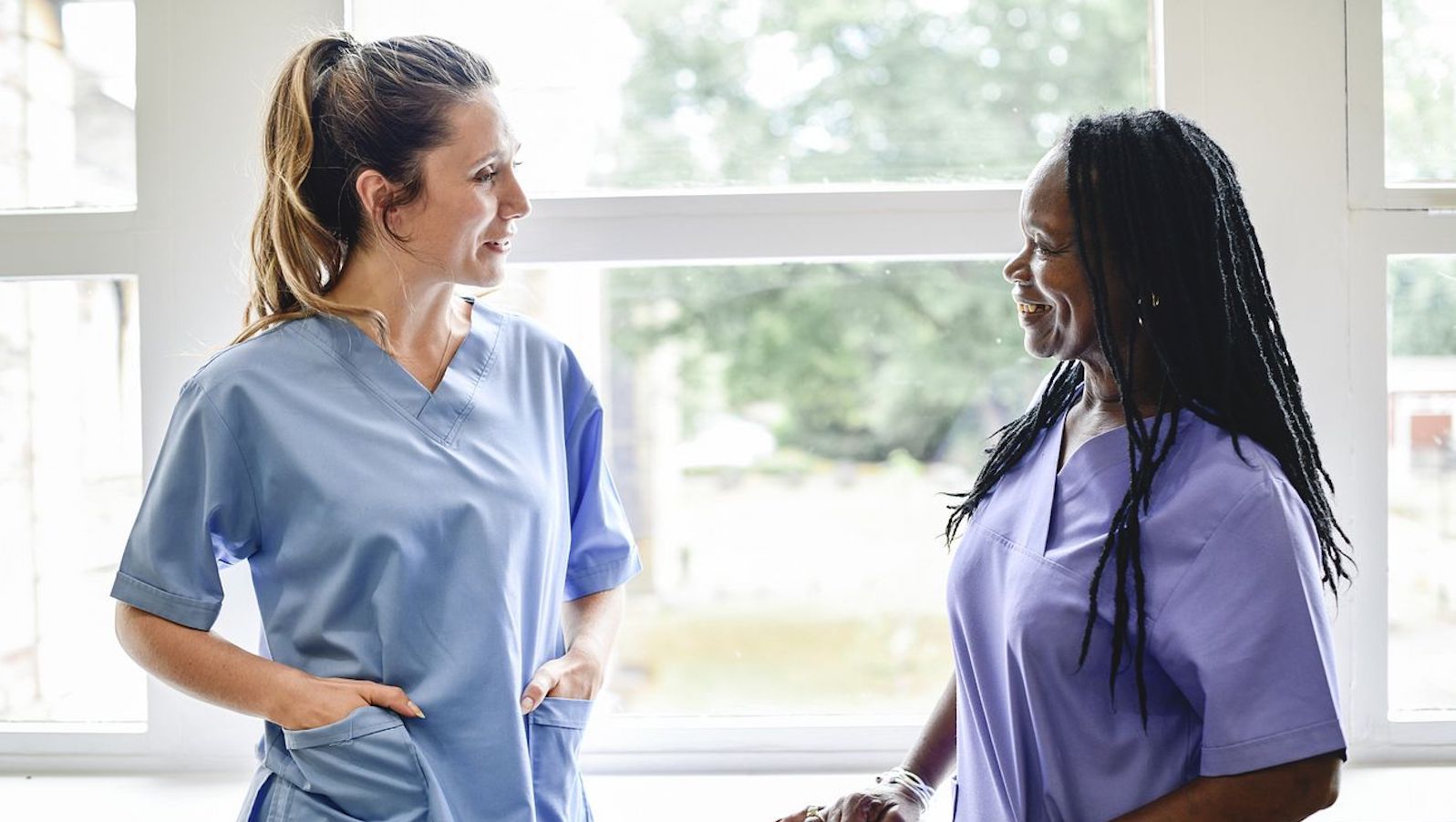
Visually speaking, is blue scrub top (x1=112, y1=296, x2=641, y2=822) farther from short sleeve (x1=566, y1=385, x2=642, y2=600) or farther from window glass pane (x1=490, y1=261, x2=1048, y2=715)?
window glass pane (x1=490, y1=261, x2=1048, y2=715)

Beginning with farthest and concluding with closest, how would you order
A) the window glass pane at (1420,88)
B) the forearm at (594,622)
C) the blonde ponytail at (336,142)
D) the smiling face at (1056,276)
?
the window glass pane at (1420,88)
the forearm at (594,622)
the blonde ponytail at (336,142)
the smiling face at (1056,276)

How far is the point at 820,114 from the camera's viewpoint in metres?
1.52

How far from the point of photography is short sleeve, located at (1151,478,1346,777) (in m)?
0.83

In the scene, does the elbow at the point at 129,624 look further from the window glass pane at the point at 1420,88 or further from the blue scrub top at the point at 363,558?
the window glass pane at the point at 1420,88

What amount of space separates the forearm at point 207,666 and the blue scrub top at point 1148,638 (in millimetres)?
646

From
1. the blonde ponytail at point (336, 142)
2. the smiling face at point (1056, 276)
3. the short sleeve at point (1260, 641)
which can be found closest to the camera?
the short sleeve at point (1260, 641)

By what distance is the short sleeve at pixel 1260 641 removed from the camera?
2.73 feet

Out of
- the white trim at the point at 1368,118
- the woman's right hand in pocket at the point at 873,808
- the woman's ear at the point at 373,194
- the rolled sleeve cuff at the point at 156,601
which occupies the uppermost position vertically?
the white trim at the point at 1368,118

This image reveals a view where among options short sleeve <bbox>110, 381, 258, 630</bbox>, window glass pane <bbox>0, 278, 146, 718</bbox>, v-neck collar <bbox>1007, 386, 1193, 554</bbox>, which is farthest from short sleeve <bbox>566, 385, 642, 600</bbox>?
window glass pane <bbox>0, 278, 146, 718</bbox>

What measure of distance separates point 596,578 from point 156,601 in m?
0.44

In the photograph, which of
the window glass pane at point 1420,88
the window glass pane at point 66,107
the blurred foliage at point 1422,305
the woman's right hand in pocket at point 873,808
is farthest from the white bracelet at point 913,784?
the window glass pane at point 66,107

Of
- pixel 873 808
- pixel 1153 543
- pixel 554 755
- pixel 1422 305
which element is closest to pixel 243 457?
pixel 554 755

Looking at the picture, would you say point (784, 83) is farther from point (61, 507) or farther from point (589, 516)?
point (61, 507)

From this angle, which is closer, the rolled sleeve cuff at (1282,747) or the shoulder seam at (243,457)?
the rolled sleeve cuff at (1282,747)
